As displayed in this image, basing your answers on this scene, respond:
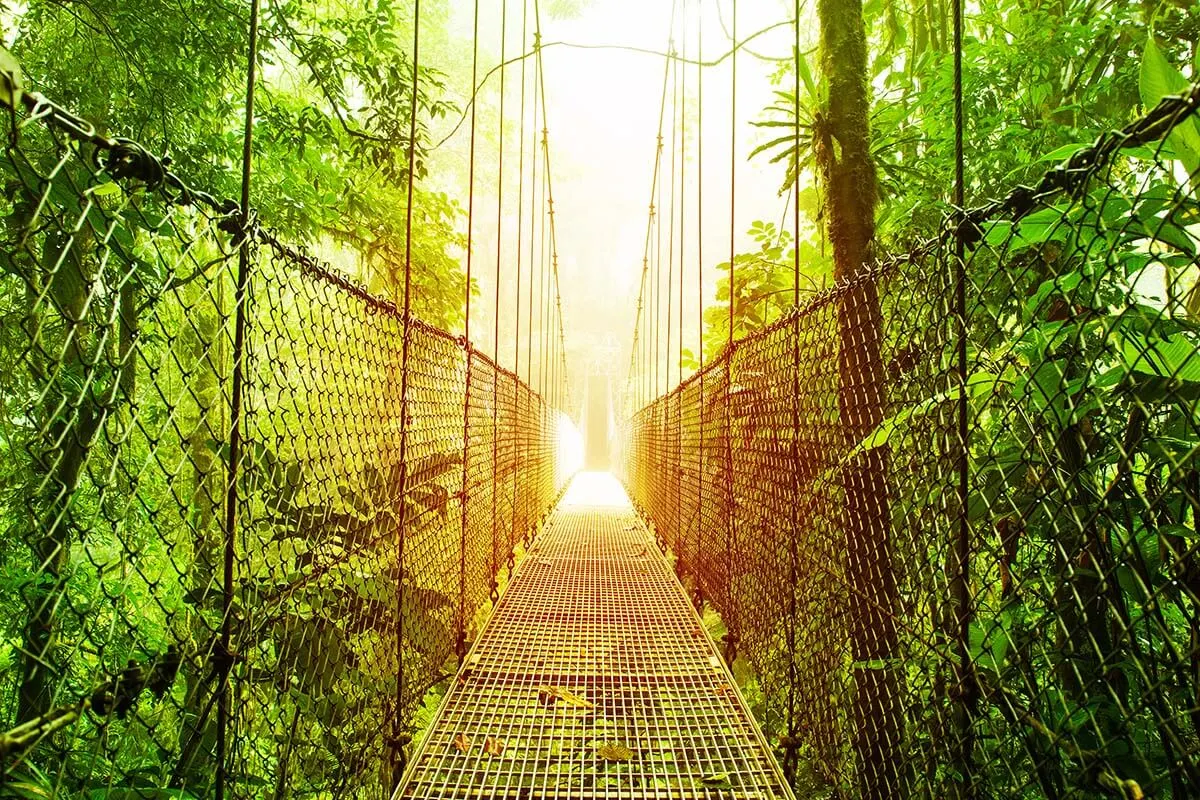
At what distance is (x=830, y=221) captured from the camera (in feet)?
5.63

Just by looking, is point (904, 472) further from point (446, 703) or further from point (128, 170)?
point (446, 703)

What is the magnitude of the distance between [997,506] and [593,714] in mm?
1174

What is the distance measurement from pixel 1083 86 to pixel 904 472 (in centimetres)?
143

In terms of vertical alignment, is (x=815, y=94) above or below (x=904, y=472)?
above

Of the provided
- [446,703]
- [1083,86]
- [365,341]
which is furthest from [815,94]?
[446,703]

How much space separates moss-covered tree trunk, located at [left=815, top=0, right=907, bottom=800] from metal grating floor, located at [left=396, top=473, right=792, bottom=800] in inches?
10.4

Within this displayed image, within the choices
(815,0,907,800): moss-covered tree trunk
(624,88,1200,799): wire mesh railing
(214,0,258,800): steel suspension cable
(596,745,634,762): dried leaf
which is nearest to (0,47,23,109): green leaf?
(214,0,258,800): steel suspension cable

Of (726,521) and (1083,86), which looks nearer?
(1083,86)

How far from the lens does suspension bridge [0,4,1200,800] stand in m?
0.66

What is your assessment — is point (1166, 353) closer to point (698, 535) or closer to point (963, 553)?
point (963, 553)

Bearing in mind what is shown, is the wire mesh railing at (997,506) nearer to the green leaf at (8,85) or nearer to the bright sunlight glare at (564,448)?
the green leaf at (8,85)

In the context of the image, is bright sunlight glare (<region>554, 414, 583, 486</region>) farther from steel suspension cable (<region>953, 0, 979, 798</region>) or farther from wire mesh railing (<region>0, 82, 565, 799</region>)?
steel suspension cable (<region>953, 0, 979, 798</region>)

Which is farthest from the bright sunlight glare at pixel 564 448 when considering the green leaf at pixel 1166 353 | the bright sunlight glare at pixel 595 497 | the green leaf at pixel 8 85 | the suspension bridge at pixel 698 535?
the green leaf at pixel 8 85

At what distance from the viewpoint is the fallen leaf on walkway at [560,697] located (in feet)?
5.62
